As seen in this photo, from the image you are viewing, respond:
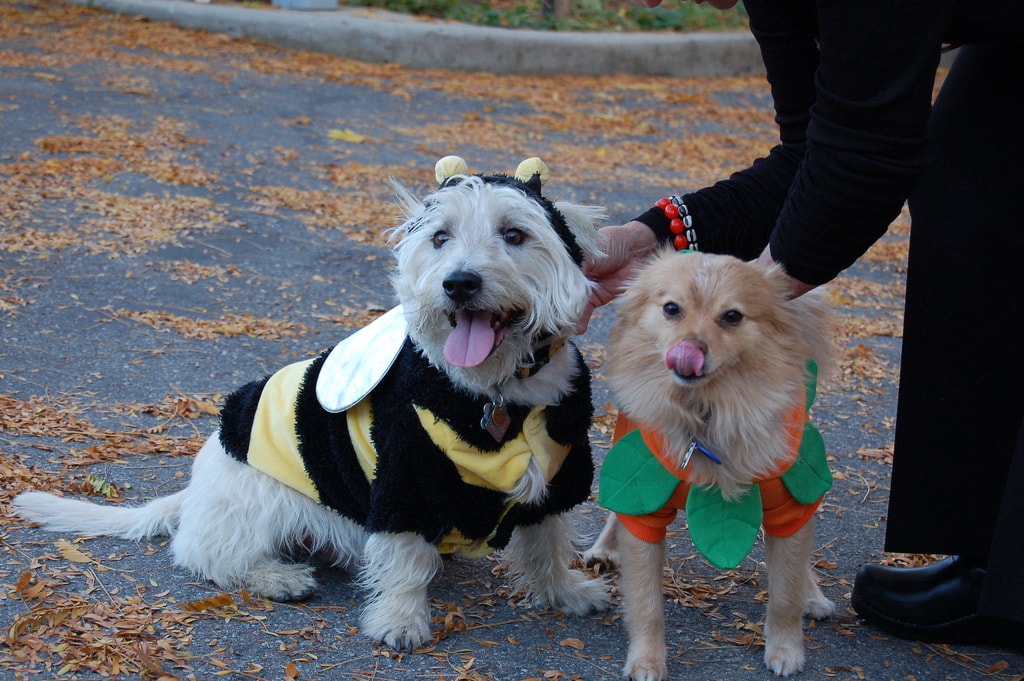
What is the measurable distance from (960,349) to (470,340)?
4.73 feet

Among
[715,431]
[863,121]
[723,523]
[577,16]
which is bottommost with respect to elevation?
[723,523]

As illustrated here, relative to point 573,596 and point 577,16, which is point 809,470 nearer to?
point 573,596

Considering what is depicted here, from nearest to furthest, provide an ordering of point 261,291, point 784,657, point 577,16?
1. point 784,657
2. point 261,291
3. point 577,16

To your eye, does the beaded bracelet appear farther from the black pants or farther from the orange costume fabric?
the orange costume fabric

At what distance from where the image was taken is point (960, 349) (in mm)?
3010

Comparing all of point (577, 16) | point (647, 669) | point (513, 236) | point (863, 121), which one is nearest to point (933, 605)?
point (647, 669)

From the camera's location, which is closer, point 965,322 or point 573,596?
point 965,322

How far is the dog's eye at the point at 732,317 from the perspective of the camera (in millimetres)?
2564

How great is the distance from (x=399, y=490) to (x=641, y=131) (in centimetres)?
780

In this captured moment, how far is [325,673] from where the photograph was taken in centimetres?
280

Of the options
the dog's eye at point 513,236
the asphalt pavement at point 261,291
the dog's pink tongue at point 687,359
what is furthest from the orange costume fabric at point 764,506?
the dog's eye at point 513,236

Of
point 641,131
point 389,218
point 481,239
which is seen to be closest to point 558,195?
point 389,218

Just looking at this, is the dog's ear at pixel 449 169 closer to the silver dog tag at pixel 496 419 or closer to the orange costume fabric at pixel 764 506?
the silver dog tag at pixel 496 419

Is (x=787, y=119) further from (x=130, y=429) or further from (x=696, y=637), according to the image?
(x=130, y=429)
